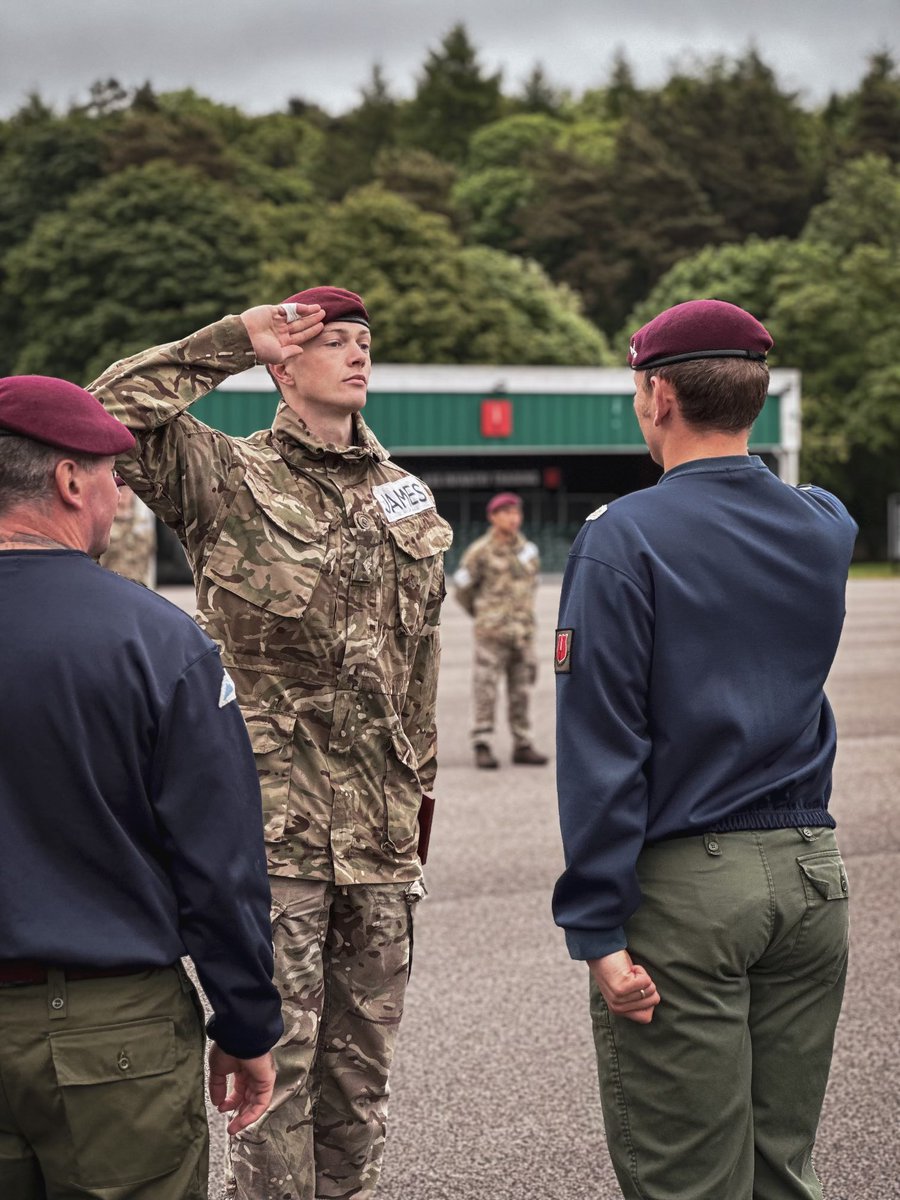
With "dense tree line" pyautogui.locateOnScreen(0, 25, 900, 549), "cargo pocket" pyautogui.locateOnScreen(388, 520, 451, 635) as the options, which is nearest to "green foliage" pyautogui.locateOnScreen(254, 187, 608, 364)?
"dense tree line" pyautogui.locateOnScreen(0, 25, 900, 549)

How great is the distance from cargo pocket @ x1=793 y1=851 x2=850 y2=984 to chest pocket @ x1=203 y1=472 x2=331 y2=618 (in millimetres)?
1328

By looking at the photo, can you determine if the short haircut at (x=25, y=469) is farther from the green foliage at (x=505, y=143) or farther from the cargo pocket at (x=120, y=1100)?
the green foliage at (x=505, y=143)

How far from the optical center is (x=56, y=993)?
7.87 feet

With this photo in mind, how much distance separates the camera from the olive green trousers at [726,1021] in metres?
2.76

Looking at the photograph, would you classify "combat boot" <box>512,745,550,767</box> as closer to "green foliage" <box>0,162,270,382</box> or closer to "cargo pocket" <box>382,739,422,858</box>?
"cargo pocket" <box>382,739,422,858</box>

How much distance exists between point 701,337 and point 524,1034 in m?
3.31

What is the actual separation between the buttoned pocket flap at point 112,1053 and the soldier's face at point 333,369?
1.74 metres

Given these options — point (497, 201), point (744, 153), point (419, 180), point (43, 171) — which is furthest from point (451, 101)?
point (43, 171)

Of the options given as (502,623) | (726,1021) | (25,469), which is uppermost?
(25,469)

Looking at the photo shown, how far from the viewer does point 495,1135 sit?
4609mm

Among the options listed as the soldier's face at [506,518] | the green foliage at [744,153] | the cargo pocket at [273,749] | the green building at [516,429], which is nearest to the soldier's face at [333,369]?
the cargo pocket at [273,749]

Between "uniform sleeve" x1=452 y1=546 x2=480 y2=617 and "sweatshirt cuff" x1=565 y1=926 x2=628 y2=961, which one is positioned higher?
"sweatshirt cuff" x1=565 y1=926 x2=628 y2=961

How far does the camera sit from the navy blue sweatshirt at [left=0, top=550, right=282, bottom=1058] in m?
2.40

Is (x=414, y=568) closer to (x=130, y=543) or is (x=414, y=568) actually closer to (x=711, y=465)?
(x=711, y=465)
